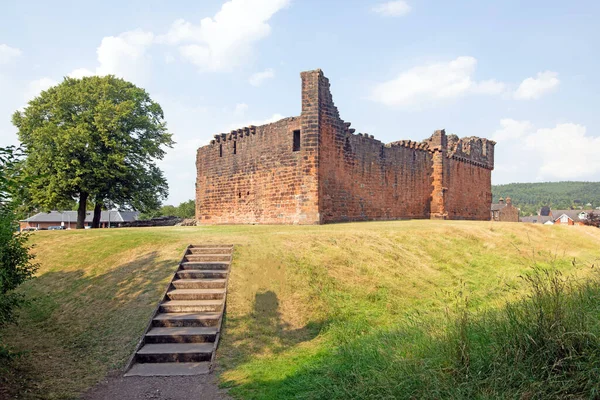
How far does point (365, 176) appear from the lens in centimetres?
2295

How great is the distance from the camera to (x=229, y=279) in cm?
981

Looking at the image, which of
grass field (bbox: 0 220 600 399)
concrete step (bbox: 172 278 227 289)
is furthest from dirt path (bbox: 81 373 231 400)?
concrete step (bbox: 172 278 227 289)

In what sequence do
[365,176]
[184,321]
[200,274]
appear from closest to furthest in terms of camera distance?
[184,321] → [200,274] → [365,176]

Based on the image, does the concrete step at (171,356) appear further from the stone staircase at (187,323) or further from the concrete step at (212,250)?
the concrete step at (212,250)

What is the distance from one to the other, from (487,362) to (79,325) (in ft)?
27.0

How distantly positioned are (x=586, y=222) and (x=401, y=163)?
3137 centimetres

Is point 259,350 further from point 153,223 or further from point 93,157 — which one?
point 153,223

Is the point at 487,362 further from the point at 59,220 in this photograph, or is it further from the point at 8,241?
the point at 59,220

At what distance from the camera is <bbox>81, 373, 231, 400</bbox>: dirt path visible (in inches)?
233

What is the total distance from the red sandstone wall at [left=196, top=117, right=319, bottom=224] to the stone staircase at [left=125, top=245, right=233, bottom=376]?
914 centimetres

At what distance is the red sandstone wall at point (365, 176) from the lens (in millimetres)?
20156

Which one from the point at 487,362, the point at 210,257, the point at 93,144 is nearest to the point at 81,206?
the point at 93,144

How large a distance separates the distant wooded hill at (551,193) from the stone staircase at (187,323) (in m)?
161

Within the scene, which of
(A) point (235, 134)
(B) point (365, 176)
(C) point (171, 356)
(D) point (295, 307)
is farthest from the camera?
(A) point (235, 134)
